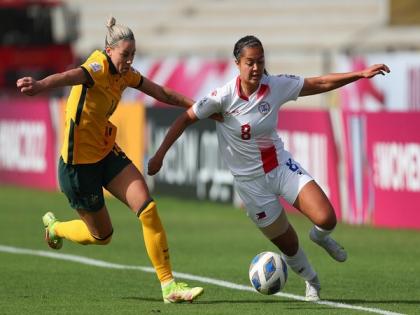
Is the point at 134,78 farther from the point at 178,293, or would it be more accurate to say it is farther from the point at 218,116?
the point at 178,293

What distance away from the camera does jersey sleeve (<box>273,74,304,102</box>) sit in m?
10.7

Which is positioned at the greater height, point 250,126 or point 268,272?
point 250,126

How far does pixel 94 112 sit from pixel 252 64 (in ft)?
4.40

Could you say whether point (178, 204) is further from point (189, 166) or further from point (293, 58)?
point (293, 58)

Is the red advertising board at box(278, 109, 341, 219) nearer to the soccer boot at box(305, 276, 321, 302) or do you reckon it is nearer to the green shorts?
the soccer boot at box(305, 276, 321, 302)

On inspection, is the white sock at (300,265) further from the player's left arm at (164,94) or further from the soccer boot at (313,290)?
the player's left arm at (164,94)

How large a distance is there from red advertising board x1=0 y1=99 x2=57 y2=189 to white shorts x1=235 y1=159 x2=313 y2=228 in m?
13.9

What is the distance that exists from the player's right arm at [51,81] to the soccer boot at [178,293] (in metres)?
1.75

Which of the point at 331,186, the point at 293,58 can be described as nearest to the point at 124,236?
the point at 331,186

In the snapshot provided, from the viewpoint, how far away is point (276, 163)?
1065 centimetres

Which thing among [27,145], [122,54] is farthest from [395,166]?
[27,145]

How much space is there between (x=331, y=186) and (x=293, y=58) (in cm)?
1250

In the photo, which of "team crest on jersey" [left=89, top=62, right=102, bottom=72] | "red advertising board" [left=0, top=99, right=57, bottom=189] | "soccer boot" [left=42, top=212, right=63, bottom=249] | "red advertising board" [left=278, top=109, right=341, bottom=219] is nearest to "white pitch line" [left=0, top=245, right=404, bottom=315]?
"soccer boot" [left=42, top=212, right=63, bottom=249]

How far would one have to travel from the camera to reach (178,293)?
10.3 metres
